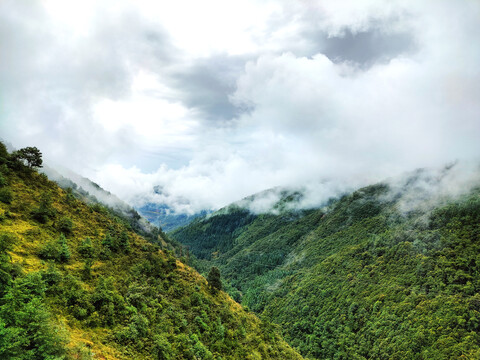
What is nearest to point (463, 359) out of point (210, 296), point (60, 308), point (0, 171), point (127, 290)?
point (210, 296)

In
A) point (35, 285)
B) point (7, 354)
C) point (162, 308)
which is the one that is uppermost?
point (35, 285)

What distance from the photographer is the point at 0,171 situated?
5438cm

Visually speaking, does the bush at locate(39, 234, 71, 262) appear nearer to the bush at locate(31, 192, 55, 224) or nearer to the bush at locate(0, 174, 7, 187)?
the bush at locate(31, 192, 55, 224)

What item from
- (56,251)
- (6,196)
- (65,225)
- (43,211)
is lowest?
(56,251)

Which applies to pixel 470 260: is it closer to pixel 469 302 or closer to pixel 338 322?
pixel 469 302

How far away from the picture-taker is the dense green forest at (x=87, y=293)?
2514cm

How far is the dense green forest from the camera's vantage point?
2514cm

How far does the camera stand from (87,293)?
135 feet

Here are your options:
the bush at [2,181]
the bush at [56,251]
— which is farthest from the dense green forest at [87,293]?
the bush at [56,251]

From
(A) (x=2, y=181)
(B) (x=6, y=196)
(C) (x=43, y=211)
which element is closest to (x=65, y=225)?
(C) (x=43, y=211)

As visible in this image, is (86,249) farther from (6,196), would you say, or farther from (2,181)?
(2,181)

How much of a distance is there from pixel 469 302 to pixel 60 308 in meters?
205

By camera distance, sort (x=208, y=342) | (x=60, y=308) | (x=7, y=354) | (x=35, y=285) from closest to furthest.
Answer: (x=7, y=354)
(x=35, y=285)
(x=60, y=308)
(x=208, y=342)

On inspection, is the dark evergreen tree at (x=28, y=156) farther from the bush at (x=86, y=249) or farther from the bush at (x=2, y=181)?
the bush at (x=86, y=249)
